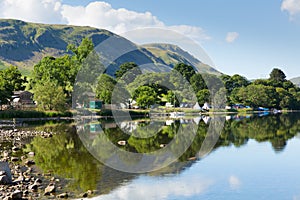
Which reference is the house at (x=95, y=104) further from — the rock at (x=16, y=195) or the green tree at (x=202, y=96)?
the rock at (x=16, y=195)

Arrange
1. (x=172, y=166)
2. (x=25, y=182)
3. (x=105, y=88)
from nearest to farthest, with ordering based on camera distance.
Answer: (x=25, y=182), (x=172, y=166), (x=105, y=88)

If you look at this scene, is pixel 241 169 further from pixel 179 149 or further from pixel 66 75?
pixel 66 75

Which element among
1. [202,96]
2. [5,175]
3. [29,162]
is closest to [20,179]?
[5,175]

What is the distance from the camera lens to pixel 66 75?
9519 cm

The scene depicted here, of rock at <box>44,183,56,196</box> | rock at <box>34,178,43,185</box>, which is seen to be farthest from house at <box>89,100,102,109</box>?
rock at <box>44,183,56,196</box>

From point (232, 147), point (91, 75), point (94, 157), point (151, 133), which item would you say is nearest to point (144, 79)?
point (91, 75)

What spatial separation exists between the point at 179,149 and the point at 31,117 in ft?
143

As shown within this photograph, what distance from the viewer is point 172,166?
31156 mm

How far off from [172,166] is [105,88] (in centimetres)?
7969

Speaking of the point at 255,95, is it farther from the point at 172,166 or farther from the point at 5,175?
the point at 5,175

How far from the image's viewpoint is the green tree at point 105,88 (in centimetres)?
10412

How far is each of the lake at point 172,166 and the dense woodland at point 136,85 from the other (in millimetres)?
38484

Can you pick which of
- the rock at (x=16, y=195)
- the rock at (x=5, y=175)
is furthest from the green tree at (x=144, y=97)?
the rock at (x=16, y=195)

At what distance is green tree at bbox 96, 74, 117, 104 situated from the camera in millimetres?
104125
